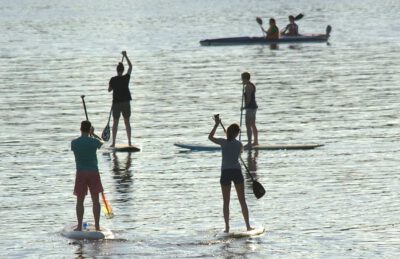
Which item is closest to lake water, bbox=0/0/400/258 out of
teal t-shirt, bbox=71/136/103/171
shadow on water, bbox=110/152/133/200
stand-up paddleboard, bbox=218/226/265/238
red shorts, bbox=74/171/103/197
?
shadow on water, bbox=110/152/133/200

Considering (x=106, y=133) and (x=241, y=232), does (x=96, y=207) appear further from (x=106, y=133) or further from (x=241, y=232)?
(x=106, y=133)

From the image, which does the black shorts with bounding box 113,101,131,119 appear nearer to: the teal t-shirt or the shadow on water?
the shadow on water

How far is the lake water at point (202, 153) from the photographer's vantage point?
2561 centimetres

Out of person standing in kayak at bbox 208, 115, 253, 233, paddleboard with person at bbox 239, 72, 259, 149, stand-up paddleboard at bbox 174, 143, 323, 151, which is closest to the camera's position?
person standing in kayak at bbox 208, 115, 253, 233

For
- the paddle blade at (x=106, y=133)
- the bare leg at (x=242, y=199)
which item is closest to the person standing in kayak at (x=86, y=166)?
the bare leg at (x=242, y=199)

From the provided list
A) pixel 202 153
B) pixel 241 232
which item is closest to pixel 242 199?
pixel 241 232

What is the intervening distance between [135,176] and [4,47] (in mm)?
55837

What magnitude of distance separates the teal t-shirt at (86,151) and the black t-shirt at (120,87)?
10.7 m

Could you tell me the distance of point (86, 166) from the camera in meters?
25.7

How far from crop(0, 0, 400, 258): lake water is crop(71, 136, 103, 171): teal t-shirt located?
4.55 feet

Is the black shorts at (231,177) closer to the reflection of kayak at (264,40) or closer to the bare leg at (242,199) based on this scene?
the bare leg at (242,199)

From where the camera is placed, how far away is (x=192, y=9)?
16038cm

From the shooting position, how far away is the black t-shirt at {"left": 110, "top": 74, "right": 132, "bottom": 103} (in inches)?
1435

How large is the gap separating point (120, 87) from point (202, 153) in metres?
2.64
